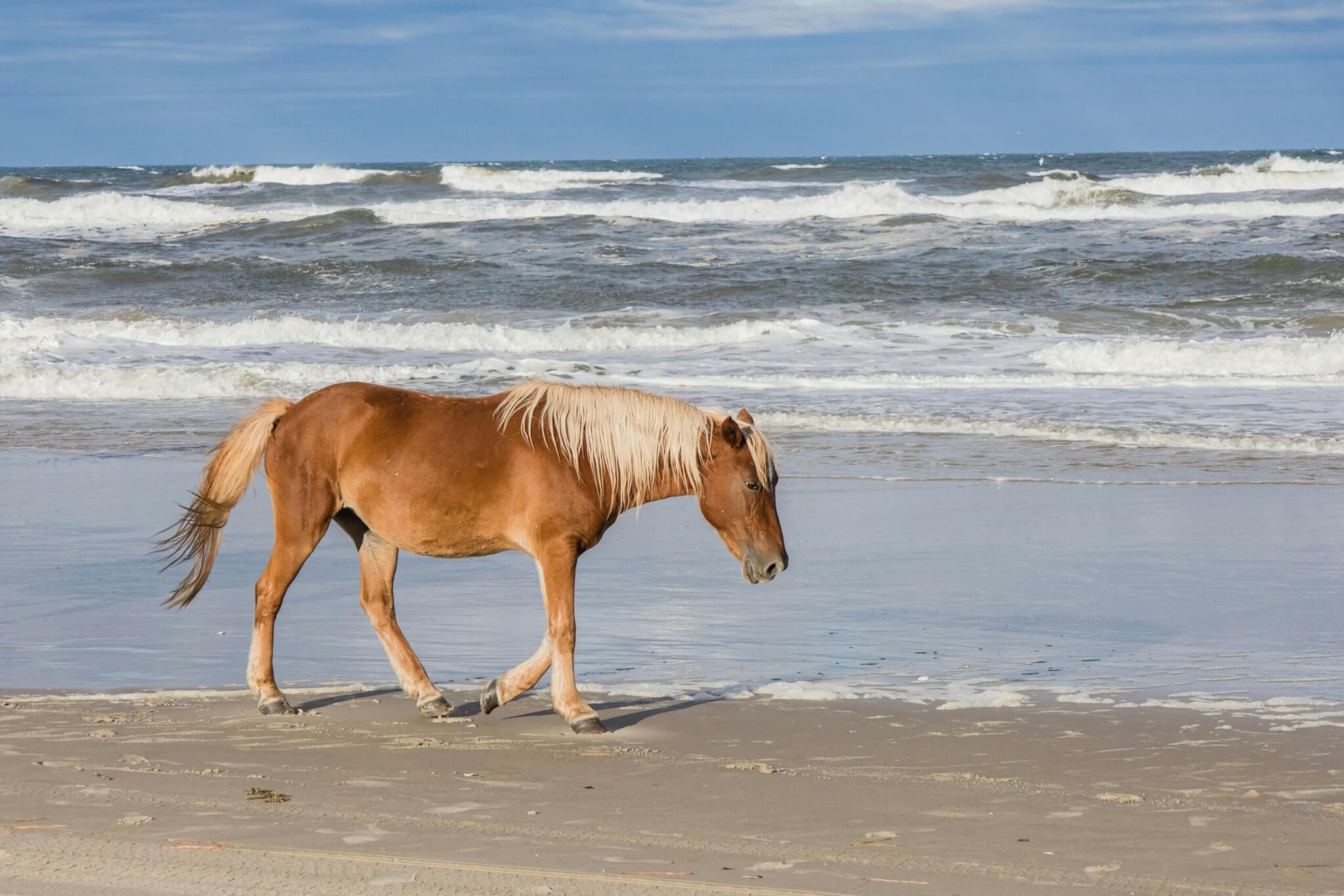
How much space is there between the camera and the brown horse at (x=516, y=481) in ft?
14.9

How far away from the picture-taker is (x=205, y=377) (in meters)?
14.9

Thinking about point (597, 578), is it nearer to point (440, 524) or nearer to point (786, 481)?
point (440, 524)

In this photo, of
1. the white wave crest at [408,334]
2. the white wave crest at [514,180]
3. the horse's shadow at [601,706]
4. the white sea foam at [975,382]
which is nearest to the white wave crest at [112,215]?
the white wave crest at [514,180]

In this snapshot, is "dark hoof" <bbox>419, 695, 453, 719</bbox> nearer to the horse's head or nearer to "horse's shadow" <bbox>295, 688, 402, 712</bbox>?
"horse's shadow" <bbox>295, 688, 402, 712</bbox>

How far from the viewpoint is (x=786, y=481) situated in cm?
960

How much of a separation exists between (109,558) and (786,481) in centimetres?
433

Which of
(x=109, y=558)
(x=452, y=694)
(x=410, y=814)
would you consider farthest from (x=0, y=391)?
(x=410, y=814)

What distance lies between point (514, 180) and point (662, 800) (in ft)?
154

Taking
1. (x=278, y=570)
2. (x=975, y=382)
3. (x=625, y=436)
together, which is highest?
(x=625, y=436)

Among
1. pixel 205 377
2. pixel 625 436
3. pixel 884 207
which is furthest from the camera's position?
pixel 884 207

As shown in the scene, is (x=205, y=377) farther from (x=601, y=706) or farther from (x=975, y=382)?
(x=601, y=706)

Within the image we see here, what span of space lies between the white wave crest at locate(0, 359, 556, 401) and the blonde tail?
914 centimetres

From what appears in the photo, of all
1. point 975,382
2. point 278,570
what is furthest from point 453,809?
point 975,382

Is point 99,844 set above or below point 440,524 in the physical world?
below
